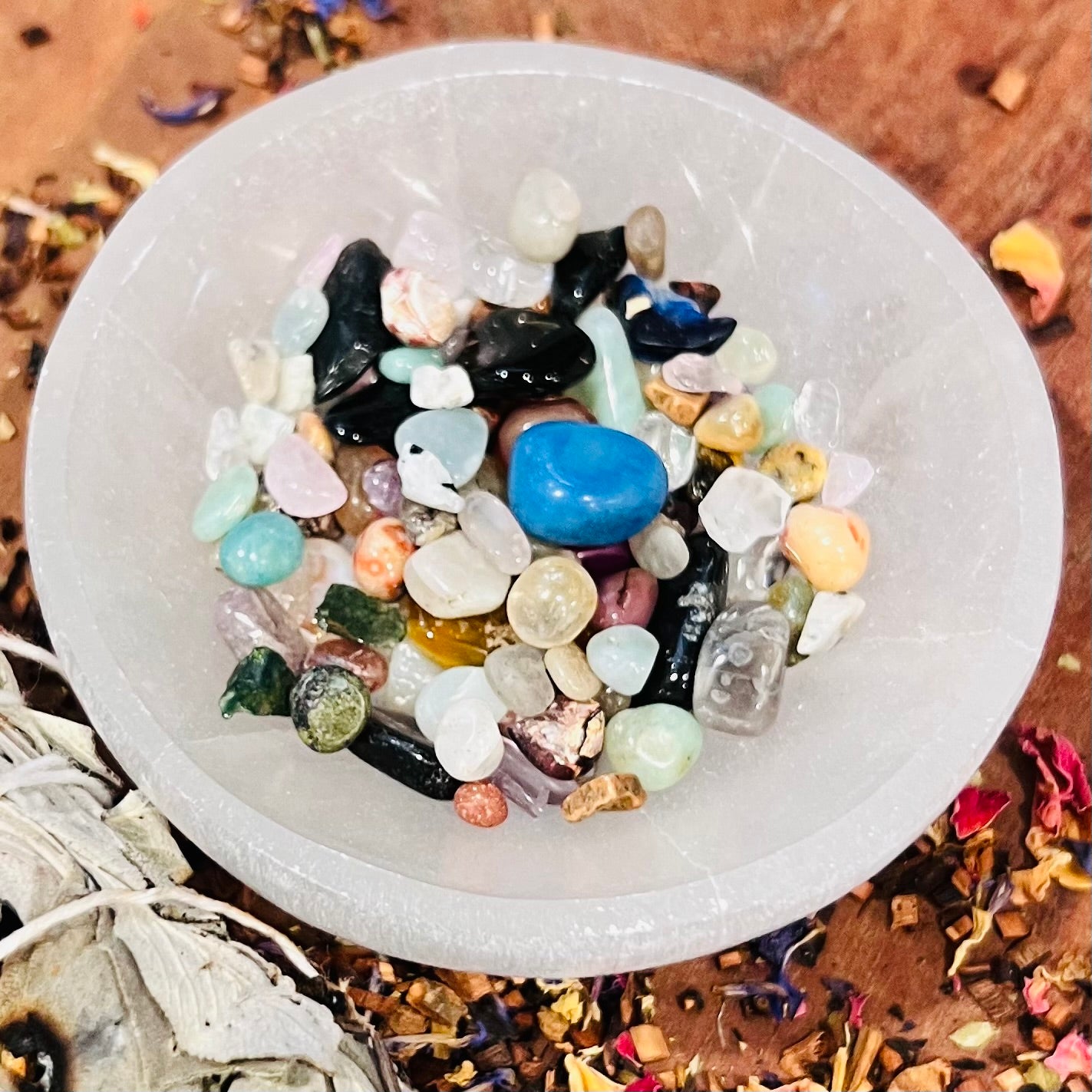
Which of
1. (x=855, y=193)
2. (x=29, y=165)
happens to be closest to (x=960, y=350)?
(x=855, y=193)

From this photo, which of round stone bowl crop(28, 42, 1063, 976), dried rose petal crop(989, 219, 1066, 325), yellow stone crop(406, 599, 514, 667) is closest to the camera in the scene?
round stone bowl crop(28, 42, 1063, 976)

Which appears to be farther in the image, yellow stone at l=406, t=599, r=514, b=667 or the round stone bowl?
yellow stone at l=406, t=599, r=514, b=667

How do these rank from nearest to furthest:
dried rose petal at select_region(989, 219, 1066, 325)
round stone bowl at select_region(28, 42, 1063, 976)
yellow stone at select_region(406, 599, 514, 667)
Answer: round stone bowl at select_region(28, 42, 1063, 976)
yellow stone at select_region(406, 599, 514, 667)
dried rose petal at select_region(989, 219, 1066, 325)

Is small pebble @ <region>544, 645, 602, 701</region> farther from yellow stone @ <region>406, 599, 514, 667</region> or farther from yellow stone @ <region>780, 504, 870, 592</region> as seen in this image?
yellow stone @ <region>780, 504, 870, 592</region>

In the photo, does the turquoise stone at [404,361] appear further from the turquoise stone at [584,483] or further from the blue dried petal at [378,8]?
the blue dried petal at [378,8]

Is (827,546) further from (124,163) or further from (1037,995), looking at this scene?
(124,163)

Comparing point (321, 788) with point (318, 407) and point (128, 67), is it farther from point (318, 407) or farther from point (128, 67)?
point (128, 67)

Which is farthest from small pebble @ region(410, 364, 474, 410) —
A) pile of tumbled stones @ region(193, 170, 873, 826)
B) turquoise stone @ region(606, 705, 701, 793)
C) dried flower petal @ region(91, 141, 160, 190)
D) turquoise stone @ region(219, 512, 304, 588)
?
dried flower petal @ region(91, 141, 160, 190)
